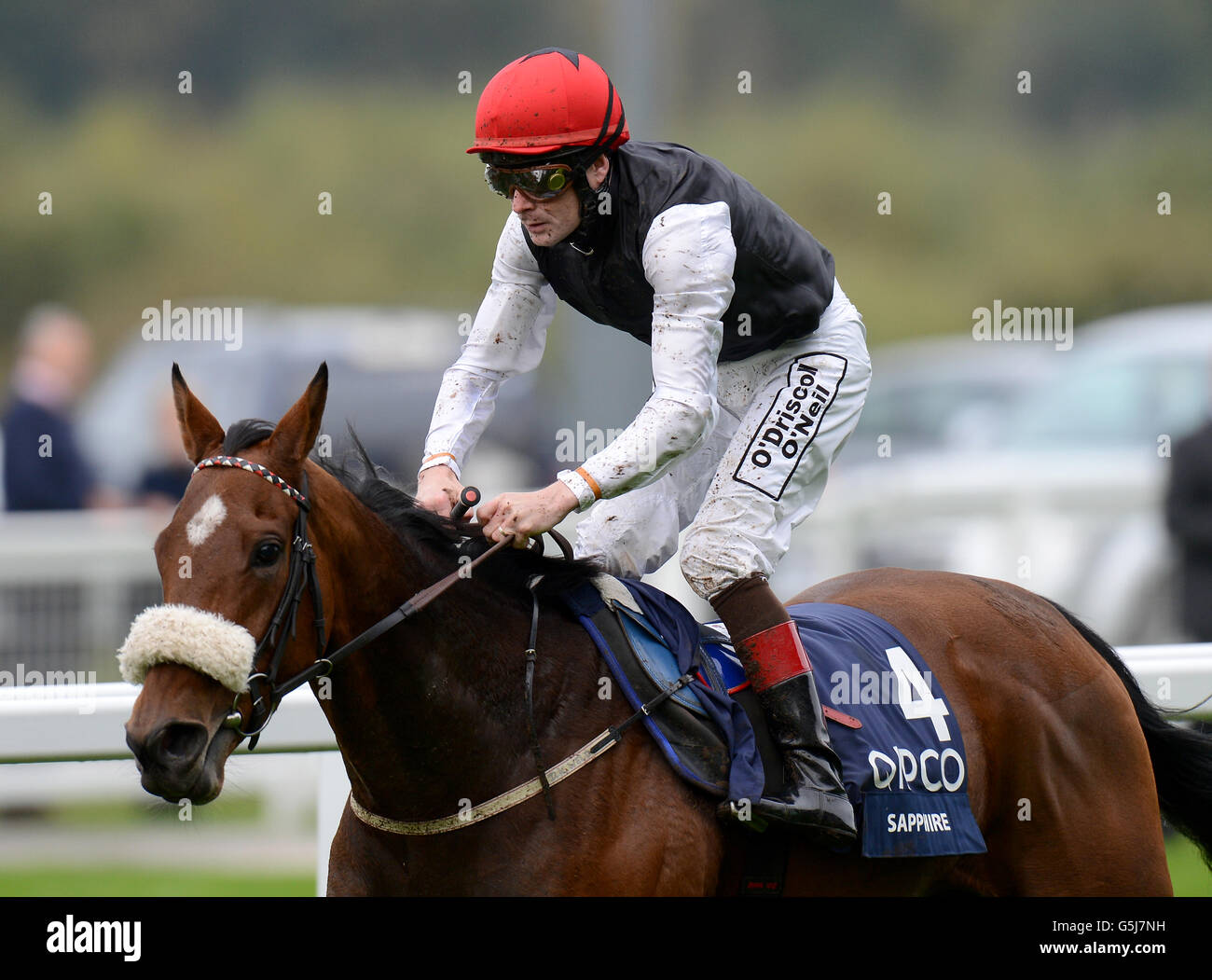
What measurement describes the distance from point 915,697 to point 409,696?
1.37 metres

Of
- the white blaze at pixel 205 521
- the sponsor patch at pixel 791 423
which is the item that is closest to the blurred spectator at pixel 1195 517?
the sponsor patch at pixel 791 423

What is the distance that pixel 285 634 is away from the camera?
313 centimetres

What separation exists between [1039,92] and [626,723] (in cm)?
Result: 3063

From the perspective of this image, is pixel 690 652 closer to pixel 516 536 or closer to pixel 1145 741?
pixel 516 536

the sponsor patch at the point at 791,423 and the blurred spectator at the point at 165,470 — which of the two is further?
the blurred spectator at the point at 165,470

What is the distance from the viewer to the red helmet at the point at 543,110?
3.58m

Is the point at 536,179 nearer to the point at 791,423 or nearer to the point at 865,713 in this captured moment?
the point at 791,423

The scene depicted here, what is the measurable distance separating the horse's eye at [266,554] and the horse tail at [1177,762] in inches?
93.9

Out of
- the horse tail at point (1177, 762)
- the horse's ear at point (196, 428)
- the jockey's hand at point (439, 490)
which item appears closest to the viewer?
the horse's ear at point (196, 428)

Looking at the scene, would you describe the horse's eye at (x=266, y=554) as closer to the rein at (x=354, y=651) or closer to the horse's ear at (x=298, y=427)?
the rein at (x=354, y=651)

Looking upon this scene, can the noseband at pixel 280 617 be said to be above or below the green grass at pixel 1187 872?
above

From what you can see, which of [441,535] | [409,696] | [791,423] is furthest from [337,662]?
[791,423]

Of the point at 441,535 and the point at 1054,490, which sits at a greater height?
the point at 441,535

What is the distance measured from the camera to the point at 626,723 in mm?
3525
